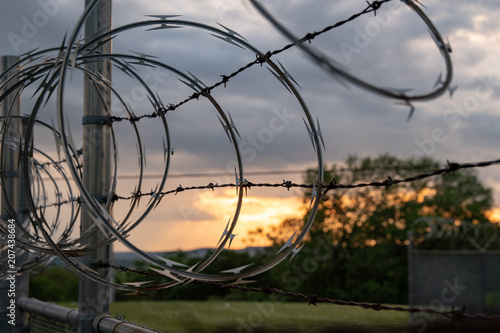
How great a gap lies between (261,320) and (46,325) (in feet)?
36.7

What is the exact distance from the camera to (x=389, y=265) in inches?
1107

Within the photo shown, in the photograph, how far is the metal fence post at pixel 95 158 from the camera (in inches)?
131

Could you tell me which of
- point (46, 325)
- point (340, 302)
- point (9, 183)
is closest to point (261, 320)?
point (9, 183)

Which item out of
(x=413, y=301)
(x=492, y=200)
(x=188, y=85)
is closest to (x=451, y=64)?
(x=188, y=85)

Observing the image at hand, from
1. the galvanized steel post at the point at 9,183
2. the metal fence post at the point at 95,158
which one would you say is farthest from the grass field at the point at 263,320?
the metal fence post at the point at 95,158

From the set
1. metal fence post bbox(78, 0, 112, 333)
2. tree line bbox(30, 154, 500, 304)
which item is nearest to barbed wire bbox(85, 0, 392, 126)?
metal fence post bbox(78, 0, 112, 333)

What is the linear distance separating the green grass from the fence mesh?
25.7 feet

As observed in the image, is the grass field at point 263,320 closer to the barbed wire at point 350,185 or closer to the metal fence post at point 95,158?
the metal fence post at point 95,158

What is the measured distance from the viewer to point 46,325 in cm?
452

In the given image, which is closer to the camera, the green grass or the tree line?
the green grass

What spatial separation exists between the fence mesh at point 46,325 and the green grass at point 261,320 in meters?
7.84

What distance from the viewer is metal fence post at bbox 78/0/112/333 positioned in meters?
3.34

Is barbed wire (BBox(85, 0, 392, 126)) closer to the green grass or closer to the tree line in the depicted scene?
the green grass

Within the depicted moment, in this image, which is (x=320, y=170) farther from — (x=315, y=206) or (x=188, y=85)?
(x=188, y=85)
